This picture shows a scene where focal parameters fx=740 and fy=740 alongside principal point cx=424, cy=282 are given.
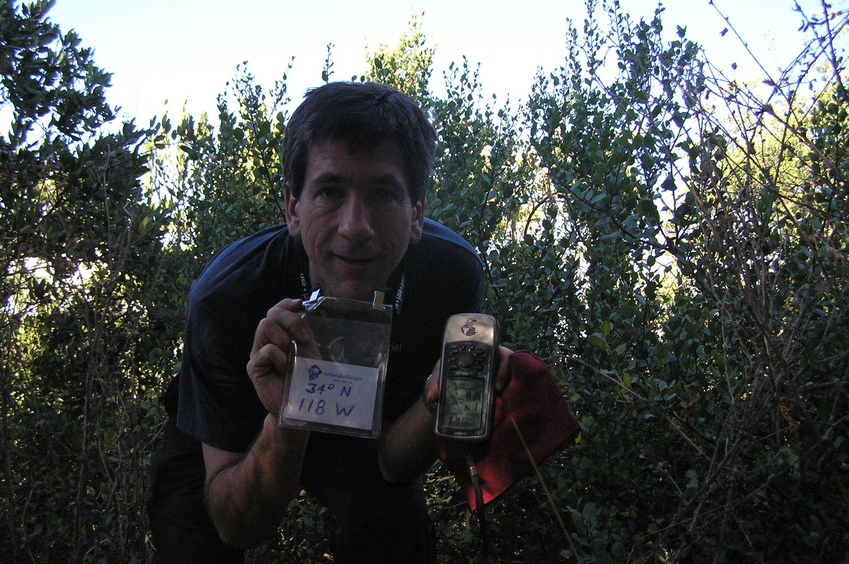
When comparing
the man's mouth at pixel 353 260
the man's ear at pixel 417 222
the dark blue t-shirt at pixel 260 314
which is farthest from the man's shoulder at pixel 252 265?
the man's ear at pixel 417 222

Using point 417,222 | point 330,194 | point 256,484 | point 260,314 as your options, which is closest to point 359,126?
point 330,194

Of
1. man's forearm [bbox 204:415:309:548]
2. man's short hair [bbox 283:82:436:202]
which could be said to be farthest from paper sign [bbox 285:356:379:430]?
man's short hair [bbox 283:82:436:202]

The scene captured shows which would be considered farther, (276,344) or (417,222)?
(417,222)

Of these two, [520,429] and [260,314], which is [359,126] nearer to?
[260,314]

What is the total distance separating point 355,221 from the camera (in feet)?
6.79

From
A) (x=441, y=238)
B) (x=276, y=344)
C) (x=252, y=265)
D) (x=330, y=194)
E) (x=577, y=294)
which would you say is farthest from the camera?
(x=577, y=294)

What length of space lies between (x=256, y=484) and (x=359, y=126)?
1.06 meters

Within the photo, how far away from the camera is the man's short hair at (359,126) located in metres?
2.18

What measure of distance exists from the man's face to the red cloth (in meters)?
0.50

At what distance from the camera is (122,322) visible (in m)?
3.61

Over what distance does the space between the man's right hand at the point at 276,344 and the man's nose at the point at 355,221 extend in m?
0.28

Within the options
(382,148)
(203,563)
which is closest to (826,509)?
(382,148)

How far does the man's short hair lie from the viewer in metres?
2.18

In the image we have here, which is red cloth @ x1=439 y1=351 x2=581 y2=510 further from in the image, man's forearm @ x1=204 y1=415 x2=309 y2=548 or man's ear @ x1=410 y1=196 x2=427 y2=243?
man's ear @ x1=410 y1=196 x2=427 y2=243
